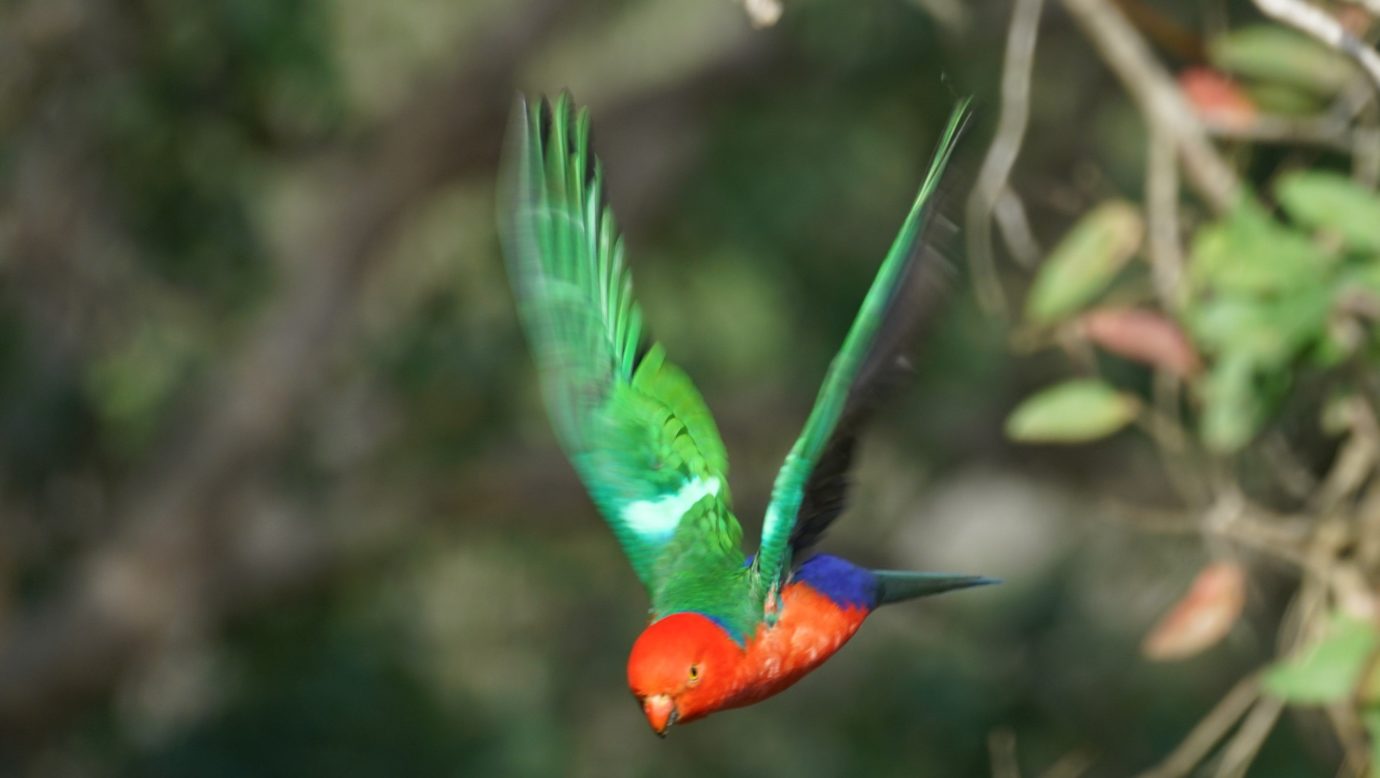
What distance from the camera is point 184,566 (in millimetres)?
5055

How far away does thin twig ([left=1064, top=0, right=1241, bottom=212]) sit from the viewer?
242 cm

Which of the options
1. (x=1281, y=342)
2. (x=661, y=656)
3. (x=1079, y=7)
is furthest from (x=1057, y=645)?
(x=661, y=656)

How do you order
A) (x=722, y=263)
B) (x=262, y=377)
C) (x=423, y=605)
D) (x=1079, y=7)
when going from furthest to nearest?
(x=423, y=605) → (x=722, y=263) → (x=262, y=377) → (x=1079, y=7)

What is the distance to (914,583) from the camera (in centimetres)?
167

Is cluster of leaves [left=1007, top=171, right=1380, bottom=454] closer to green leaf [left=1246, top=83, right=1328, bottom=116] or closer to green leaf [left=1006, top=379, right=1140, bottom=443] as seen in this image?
green leaf [left=1006, top=379, right=1140, bottom=443]

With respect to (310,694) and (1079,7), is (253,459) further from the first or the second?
(1079,7)

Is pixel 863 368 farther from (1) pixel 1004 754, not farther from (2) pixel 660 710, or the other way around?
(1) pixel 1004 754

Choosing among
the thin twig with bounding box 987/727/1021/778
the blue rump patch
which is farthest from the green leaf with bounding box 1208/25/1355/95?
the blue rump patch

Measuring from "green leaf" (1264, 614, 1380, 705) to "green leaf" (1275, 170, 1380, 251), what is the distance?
0.40 metres

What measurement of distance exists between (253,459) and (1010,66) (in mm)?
3145

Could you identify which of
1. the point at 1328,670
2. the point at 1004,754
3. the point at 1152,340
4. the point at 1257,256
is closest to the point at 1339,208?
the point at 1257,256

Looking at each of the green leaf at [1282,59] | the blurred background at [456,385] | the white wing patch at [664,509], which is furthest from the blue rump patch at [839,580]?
the blurred background at [456,385]

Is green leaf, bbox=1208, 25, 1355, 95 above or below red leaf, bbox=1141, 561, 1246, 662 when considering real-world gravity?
above

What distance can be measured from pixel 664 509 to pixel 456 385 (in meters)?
3.37
